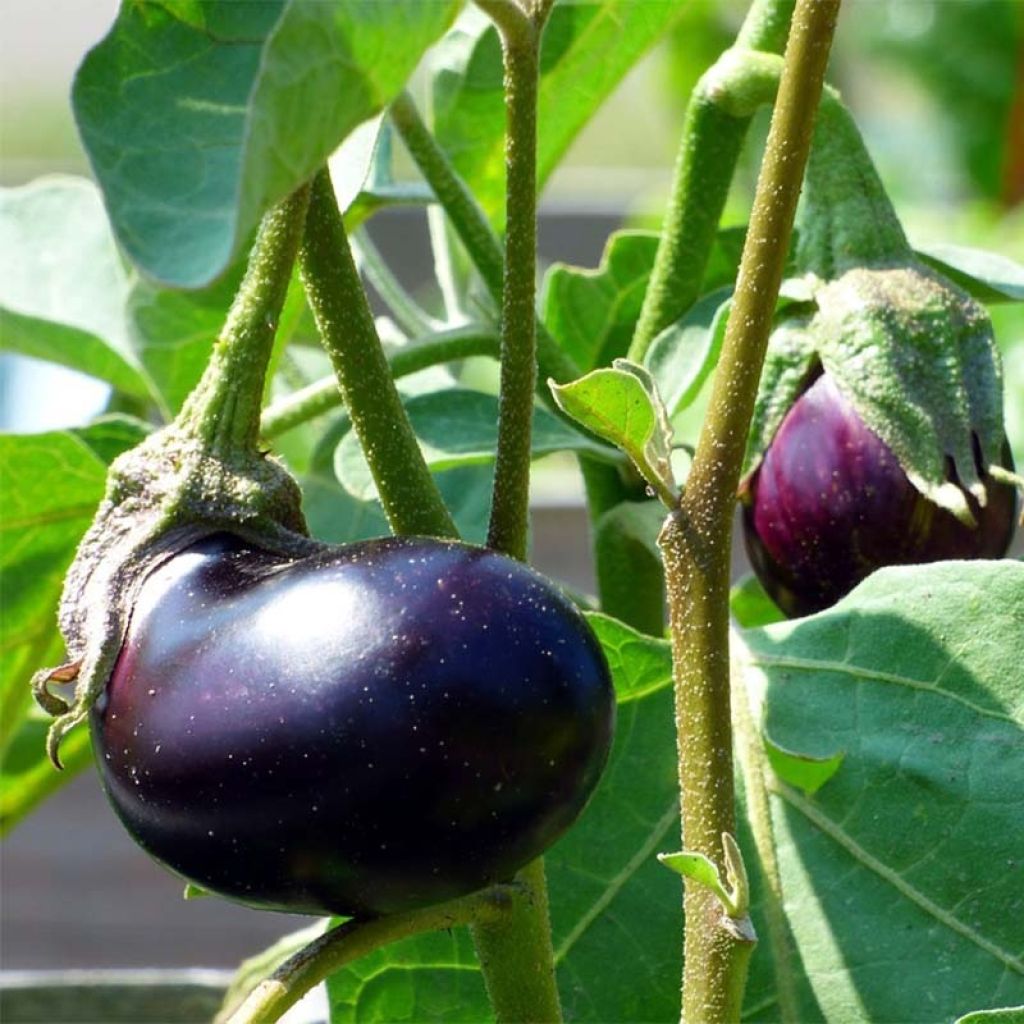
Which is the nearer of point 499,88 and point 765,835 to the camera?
point 765,835

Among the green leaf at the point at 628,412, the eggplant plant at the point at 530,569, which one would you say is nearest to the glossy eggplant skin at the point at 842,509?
the eggplant plant at the point at 530,569

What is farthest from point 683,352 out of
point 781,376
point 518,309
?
point 518,309

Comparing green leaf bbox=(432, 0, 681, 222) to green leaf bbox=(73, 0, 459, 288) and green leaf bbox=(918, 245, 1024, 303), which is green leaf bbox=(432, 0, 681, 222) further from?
green leaf bbox=(73, 0, 459, 288)

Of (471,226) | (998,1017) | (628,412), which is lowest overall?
(998,1017)

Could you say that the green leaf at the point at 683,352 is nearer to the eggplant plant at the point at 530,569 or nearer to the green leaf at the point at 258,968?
the eggplant plant at the point at 530,569

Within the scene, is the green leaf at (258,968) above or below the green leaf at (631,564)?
below

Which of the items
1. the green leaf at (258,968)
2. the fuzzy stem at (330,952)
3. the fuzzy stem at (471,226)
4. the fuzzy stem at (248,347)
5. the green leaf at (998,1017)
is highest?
the fuzzy stem at (471,226)

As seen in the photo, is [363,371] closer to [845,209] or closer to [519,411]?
[519,411]

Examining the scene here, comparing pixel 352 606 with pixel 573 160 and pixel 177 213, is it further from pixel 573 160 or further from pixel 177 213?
pixel 573 160
